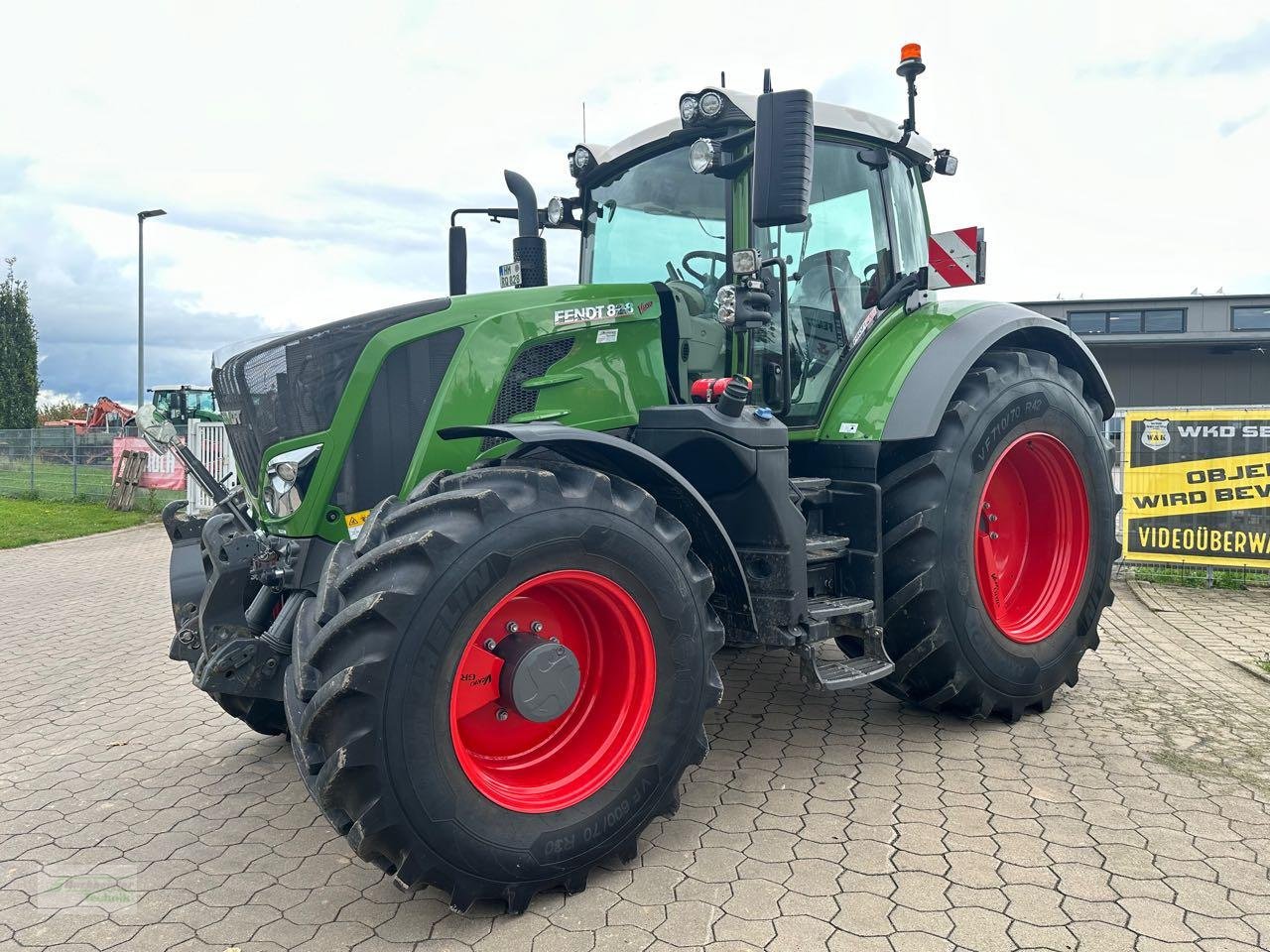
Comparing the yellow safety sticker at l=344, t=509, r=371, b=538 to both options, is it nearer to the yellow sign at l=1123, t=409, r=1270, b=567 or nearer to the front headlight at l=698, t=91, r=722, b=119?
the front headlight at l=698, t=91, r=722, b=119

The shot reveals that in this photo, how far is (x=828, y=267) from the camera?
461cm

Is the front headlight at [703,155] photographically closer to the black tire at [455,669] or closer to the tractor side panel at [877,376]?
the tractor side panel at [877,376]

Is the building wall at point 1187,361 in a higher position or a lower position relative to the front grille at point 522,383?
higher

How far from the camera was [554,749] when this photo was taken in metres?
3.30

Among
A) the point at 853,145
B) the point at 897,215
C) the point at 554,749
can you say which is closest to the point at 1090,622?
the point at 897,215

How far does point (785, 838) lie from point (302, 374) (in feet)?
7.91

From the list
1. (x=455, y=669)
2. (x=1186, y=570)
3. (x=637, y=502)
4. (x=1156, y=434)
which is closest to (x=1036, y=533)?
(x=637, y=502)

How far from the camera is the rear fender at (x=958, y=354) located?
14.0ft

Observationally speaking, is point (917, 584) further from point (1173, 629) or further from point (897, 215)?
point (1173, 629)

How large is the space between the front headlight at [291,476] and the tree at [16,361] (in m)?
31.7

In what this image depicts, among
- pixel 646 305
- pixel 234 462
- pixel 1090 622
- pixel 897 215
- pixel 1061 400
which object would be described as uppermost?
pixel 897 215

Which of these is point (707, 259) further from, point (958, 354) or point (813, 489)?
point (958, 354)

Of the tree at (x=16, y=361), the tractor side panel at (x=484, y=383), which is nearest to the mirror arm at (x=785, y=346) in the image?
the tractor side panel at (x=484, y=383)

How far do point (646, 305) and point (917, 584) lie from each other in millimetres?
1670
